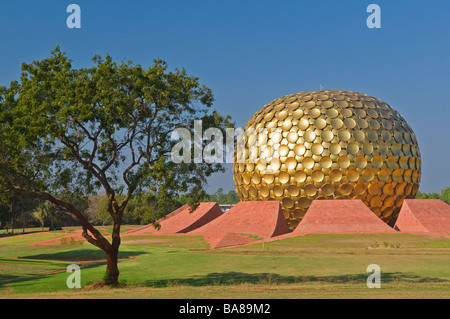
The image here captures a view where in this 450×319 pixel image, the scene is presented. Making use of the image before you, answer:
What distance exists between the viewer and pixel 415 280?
14.9 m

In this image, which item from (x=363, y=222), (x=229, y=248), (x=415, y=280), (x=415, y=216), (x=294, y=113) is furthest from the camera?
(x=294, y=113)

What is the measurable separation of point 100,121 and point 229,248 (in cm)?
1252

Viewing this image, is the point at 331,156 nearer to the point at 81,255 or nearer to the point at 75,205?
the point at 81,255

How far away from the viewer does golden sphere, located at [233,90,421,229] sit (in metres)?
35.0

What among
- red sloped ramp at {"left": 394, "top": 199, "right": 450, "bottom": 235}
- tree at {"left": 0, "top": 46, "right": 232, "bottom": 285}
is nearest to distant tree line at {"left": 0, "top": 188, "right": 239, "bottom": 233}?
tree at {"left": 0, "top": 46, "right": 232, "bottom": 285}

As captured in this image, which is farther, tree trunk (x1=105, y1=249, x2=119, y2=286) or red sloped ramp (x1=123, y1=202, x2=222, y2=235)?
red sloped ramp (x1=123, y1=202, x2=222, y2=235)

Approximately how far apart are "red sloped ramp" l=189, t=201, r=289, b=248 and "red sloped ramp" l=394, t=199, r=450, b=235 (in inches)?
356

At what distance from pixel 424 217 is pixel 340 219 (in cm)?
720

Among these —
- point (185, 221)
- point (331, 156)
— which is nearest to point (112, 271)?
point (331, 156)

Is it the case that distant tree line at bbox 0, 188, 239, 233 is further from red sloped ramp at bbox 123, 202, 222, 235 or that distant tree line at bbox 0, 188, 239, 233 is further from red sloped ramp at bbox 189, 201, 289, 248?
red sloped ramp at bbox 189, 201, 289, 248

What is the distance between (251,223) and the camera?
33625 millimetres

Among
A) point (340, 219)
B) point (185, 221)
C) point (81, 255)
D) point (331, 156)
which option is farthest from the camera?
point (185, 221)
